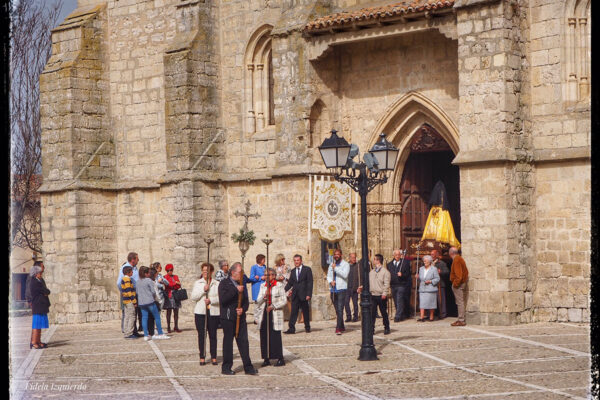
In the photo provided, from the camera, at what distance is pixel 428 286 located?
20.1 meters

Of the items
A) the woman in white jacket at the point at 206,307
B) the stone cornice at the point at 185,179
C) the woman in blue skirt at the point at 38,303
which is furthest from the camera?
the stone cornice at the point at 185,179

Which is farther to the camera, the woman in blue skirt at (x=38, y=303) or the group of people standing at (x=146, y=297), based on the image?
the group of people standing at (x=146, y=297)

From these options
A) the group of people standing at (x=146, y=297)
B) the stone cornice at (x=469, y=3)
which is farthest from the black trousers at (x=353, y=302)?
the stone cornice at (x=469, y=3)

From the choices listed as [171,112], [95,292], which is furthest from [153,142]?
[95,292]

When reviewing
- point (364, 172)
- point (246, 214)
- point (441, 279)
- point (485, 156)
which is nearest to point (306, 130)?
point (246, 214)

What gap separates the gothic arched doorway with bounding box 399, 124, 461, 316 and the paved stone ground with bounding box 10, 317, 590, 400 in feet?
10.9

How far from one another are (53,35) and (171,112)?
4.94 m

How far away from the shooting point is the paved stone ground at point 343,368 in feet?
41.2

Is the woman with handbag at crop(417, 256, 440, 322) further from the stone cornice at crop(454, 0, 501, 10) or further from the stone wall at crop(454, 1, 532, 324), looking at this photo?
the stone cornice at crop(454, 0, 501, 10)

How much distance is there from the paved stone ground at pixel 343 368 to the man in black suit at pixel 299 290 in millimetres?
451

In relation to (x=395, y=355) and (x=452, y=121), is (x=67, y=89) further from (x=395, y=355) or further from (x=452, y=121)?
(x=395, y=355)

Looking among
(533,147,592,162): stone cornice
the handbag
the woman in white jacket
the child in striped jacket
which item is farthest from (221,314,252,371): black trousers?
(533,147,592,162): stone cornice

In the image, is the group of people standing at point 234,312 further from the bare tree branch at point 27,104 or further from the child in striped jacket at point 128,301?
the bare tree branch at point 27,104

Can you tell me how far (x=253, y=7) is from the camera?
2334cm
